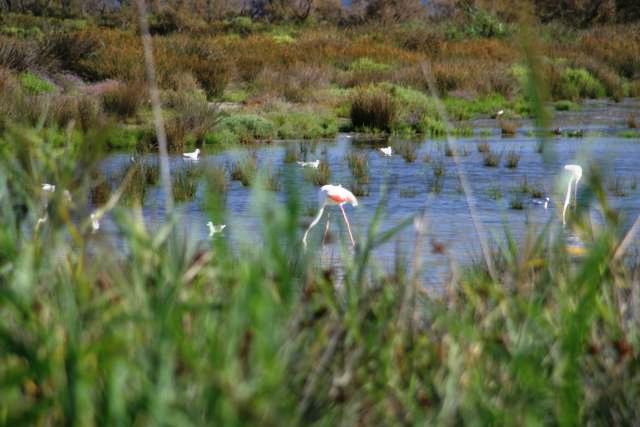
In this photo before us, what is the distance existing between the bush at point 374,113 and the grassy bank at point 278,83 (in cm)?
2

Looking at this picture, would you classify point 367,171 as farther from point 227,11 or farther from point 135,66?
point 227,11

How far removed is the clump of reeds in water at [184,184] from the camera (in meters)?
10.9

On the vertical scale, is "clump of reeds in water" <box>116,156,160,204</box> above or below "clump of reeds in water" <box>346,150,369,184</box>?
above

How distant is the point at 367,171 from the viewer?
12625 mm

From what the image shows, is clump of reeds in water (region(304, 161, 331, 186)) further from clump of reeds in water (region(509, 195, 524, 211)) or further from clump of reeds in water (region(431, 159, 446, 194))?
clump of reeds in water (region(509, 195, 524, 211))

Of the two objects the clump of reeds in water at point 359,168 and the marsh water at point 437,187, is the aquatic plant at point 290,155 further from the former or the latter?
the clump of reeds in water at point 359,168

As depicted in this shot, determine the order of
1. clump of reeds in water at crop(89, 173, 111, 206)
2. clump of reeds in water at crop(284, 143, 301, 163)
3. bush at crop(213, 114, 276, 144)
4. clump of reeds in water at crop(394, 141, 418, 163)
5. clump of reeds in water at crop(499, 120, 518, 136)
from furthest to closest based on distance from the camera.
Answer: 1. clump of reeds in water at crop(499, 120, 518, 136)
2. bush at crop(213, 114, 276, 144)
3. clump of reeds in water at crop(394, 141, 418, 163)
4. clump of reeds in water at crop(89, 173, 111, 206)
5. clump of reeds in water at crop(284, 143, 301, 163)

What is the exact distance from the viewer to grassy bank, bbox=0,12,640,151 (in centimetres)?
1599

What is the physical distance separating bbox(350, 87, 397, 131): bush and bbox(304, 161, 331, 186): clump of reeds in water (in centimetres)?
529

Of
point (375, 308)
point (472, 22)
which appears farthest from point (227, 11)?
point (375, 308)

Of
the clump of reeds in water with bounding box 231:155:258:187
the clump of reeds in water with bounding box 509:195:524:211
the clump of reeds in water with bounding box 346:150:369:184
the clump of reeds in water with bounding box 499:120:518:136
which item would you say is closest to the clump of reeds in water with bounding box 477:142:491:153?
the clump of reeds in water with bounding box 346:150:369:184

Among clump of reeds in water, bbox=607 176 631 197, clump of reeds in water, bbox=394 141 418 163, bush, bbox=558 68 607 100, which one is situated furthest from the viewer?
bush, bbox=558 68 607 100

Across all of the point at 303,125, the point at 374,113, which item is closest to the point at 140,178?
the point at 303,125

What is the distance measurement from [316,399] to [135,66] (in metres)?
19.1
